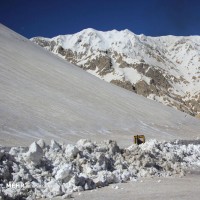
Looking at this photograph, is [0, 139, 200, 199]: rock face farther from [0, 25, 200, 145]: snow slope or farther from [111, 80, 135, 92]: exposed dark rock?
[111, 80, 135, 92]: exposed dark rock

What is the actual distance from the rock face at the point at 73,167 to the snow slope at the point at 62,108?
4.27 meters

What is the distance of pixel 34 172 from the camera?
975 cm

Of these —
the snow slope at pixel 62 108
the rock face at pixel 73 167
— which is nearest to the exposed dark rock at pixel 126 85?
the snow slope at pixel 62 108

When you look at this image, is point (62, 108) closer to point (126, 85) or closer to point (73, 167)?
point (73, 167)

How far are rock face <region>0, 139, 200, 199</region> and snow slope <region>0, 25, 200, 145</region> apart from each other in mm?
4273

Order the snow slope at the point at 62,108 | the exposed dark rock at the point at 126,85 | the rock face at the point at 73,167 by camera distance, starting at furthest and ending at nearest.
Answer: the exposed dark rock at the point at 126,85 → the snow slope at the point at 62,108 → the rock face at the point at 73,167

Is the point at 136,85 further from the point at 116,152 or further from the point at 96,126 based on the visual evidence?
the point at 116,152

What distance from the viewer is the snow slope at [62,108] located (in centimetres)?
1955

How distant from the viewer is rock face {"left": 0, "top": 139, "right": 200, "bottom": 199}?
29.7ft

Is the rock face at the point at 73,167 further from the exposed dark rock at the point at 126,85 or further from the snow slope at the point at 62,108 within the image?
the exposed dark rock at the point at 126,85

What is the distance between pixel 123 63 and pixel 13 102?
540 feet

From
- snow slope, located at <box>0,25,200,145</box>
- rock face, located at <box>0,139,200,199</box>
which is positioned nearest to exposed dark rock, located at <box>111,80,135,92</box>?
snow slope, located at <box>0,25,200,145</box>

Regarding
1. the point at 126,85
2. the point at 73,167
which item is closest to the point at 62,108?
the point at 73,167

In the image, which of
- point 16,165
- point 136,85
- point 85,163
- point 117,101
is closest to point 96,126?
point 117,101
